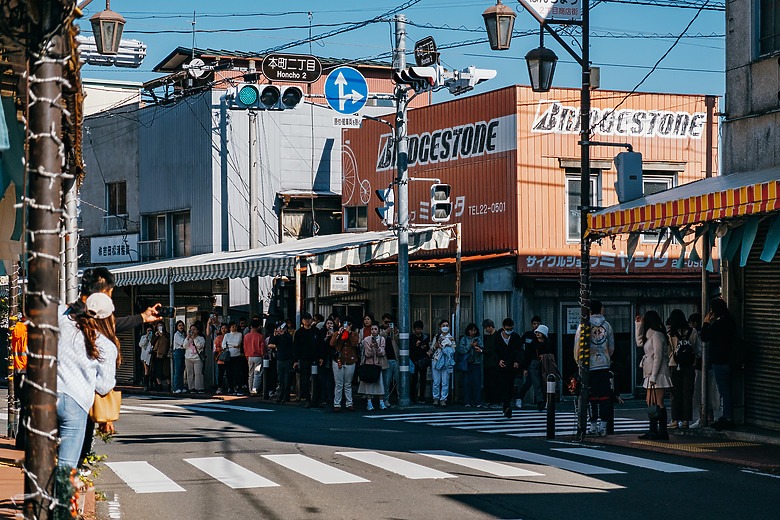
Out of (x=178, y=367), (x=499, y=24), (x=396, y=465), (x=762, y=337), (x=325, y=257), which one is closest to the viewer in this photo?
(x=396, y=465)

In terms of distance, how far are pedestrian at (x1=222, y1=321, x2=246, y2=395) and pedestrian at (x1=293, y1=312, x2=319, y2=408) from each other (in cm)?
388

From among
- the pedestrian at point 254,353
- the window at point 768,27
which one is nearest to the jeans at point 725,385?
the window at point 768,27

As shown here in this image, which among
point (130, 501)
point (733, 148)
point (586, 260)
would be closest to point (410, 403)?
point (586, 260)

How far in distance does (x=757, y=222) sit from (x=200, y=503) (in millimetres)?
8421

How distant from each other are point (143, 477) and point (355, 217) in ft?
73.0

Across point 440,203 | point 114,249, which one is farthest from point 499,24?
point 114,249

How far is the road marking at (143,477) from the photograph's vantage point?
34.3ft

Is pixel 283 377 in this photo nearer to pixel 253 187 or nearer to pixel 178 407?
pixel 178 407

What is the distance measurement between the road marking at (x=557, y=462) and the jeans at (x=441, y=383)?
8.53 meters

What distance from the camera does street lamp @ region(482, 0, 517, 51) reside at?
62.0 feet

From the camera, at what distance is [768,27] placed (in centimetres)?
1545

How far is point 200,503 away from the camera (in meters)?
9.57

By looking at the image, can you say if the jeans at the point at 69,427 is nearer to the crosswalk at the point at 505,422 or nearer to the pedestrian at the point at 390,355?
the crosswalk at the point at 505,422

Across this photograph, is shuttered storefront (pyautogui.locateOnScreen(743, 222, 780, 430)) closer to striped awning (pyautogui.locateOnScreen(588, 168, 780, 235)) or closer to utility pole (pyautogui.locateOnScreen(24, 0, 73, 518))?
striped awning (pyautogui.locateOnScreen(588, 168, 780, 235))
